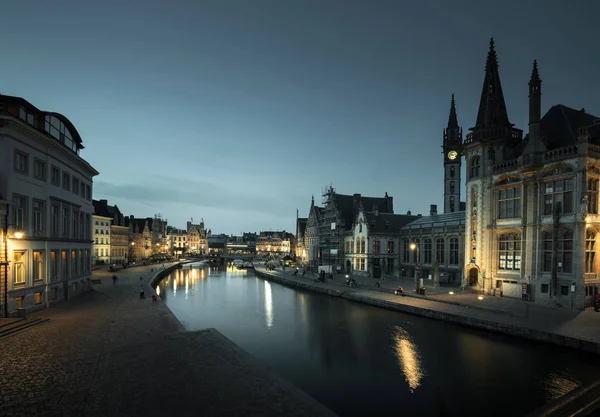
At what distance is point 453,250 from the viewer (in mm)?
50750

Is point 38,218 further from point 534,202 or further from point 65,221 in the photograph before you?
point 534,202

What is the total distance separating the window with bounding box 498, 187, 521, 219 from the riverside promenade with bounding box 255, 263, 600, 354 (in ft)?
28.6

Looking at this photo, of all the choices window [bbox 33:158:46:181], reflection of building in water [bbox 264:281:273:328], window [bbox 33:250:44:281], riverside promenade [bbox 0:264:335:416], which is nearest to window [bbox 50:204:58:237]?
window [bbox 33:250:44:281]

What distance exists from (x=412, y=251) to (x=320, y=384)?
149 feet

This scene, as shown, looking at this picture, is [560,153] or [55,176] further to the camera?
[560,153]

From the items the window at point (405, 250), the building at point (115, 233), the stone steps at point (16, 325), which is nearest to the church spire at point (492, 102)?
the window at point (405, 250)

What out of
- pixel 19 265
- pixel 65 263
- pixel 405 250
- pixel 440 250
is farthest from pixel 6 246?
pixel 405 250

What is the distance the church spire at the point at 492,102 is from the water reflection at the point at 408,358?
26.7 meters

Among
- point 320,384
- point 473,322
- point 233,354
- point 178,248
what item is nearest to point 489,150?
point 473,322

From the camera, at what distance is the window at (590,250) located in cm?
3028

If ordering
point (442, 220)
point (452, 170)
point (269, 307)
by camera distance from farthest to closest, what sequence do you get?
point (452, 170), point (442, 220), point (269, 307)

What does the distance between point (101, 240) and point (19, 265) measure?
68531 mm

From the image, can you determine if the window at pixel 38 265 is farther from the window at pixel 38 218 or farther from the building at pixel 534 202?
the building at pixel 534 202

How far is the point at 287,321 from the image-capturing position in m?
33.7
